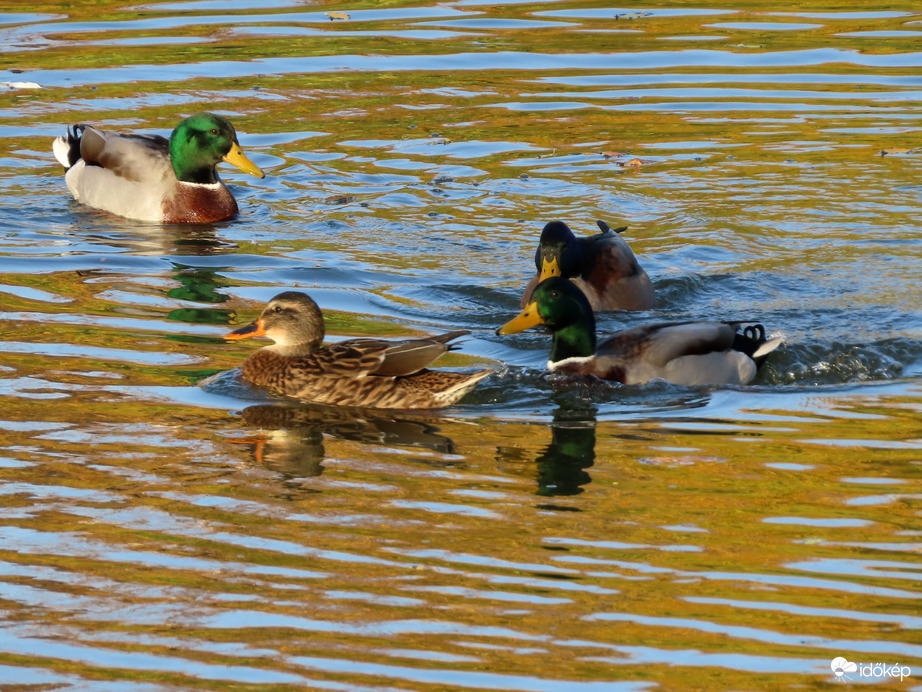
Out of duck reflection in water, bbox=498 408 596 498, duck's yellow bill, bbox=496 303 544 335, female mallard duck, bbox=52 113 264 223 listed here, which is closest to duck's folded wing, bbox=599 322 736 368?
duck's yellow bill, bbox=496 303 544 335

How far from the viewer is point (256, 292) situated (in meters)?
10.7

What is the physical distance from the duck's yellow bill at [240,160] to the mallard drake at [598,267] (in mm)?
3682

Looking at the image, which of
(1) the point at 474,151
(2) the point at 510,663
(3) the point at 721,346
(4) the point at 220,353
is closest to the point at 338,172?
(1) the point at 474,151

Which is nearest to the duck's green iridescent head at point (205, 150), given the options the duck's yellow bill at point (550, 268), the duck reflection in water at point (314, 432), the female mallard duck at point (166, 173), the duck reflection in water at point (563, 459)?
the female mallard duck at point (166, 173)

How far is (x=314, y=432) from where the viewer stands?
787 cm

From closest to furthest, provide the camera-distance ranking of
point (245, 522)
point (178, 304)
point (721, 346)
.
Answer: point (245, 522) → point (721, 346) → point (178, 304)

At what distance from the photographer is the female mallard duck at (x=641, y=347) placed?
8.84 meters

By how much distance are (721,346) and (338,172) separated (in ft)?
19.2

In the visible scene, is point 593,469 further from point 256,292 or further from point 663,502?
point 256,292

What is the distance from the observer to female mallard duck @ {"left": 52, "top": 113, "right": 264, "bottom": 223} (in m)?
13.3

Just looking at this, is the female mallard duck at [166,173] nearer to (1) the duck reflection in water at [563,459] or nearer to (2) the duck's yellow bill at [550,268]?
(2) the duck's yellow bill at [550,268]

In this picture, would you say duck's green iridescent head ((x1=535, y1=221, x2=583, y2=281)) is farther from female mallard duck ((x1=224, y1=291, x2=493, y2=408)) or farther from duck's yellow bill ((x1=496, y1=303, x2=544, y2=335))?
female mallard duck ((x1=224, y1=291, x2=493, y2=408))

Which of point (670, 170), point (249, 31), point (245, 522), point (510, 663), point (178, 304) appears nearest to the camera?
point (510, 663)

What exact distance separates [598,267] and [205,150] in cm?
449
